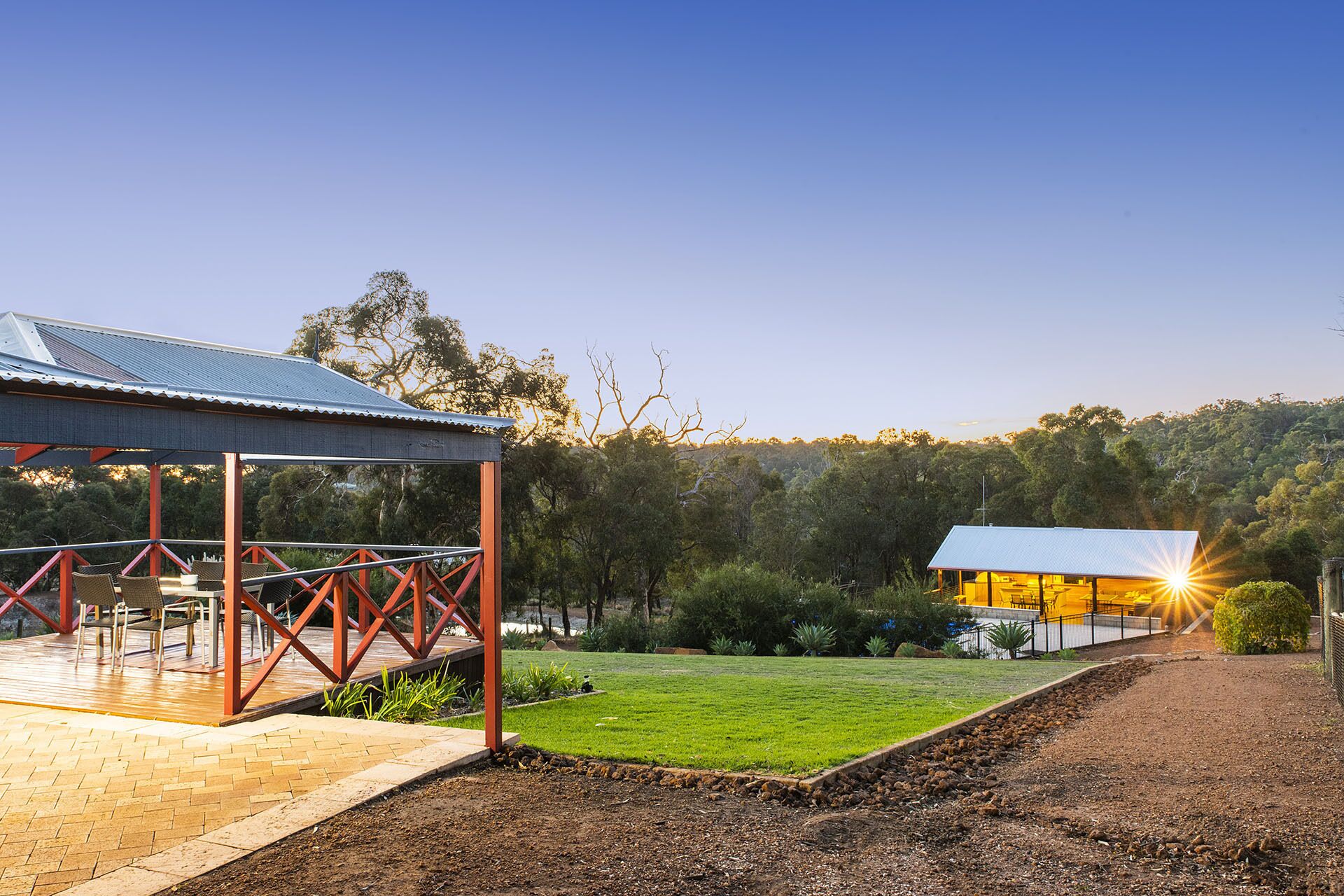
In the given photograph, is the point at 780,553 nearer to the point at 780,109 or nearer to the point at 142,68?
the point at 780,109

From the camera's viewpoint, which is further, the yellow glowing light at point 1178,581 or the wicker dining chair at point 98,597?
the yellow glowing light at point 1178,581

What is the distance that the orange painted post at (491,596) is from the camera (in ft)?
17.0

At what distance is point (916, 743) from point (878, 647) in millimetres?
12232

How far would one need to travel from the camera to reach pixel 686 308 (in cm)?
2619

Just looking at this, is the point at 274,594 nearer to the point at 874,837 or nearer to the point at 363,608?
the point at 363,608

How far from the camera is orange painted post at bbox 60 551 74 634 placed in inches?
360

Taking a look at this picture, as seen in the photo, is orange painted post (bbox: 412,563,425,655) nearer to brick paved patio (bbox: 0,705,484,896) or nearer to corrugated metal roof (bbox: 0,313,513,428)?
corrugated metal roof (bbox: 0,313,513,428)

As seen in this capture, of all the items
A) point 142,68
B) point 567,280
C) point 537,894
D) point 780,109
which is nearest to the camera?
A: point 537,894

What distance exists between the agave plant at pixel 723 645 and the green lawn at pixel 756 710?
606 cm

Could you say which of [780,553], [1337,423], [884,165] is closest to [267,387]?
[884,165]

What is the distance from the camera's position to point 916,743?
569 cm

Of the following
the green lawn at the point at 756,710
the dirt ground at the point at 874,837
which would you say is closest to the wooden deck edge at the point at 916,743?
the green lawn at the point at 756,710

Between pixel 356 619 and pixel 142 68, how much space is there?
813cm

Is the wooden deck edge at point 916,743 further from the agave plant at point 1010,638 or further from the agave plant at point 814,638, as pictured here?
the agave plant at point 814,638
